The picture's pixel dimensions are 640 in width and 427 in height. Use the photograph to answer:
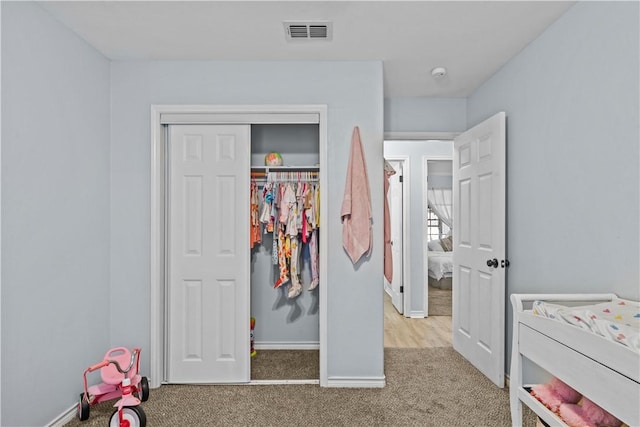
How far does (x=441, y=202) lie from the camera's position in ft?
26.1

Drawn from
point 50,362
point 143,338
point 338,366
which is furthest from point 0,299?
point 338,366

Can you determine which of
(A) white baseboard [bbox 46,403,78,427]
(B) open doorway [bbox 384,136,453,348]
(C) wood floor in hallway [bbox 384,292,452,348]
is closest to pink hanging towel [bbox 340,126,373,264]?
(C) wood floor in hallway [bbox 384,292,452,348]

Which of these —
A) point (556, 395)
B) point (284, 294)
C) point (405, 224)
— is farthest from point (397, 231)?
point (556, 395)

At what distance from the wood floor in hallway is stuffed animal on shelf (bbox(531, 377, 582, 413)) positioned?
7.46 ft

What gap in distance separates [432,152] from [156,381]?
162 inches

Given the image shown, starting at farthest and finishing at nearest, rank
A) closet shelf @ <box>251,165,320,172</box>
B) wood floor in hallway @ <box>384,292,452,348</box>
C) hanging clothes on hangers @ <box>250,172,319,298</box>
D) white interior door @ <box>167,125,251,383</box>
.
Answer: wood floor in hallway @ <box>384,292,452,348</box>, closet shelf @ <box>251,165,320,172</box>, hanging clothes on hangers @ <box>250,172,319,298</box>, white interior door @ <box>167,125,251,383</box>

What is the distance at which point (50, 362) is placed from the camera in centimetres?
239

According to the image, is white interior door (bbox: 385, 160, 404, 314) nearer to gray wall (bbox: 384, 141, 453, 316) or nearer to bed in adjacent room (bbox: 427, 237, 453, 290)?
gray wall (bbox: 384, 141, 453, 316)

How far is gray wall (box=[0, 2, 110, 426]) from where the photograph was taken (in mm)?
2109

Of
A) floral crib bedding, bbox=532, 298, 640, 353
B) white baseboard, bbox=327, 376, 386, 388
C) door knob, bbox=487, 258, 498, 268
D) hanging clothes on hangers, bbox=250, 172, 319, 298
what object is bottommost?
white baseboard, bbox=327, 376, 386, 388

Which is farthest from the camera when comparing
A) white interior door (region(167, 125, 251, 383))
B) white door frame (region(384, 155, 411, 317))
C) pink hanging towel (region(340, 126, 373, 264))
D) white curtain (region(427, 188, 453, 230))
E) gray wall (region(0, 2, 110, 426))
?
white curtain (region(427, 188, 453, 230))

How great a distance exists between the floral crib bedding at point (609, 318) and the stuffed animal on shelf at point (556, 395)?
0.31m

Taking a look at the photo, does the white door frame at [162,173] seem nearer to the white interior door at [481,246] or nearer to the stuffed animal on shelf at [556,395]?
the white interior door at [481,246]

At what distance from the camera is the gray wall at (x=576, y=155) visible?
193 centimetres
